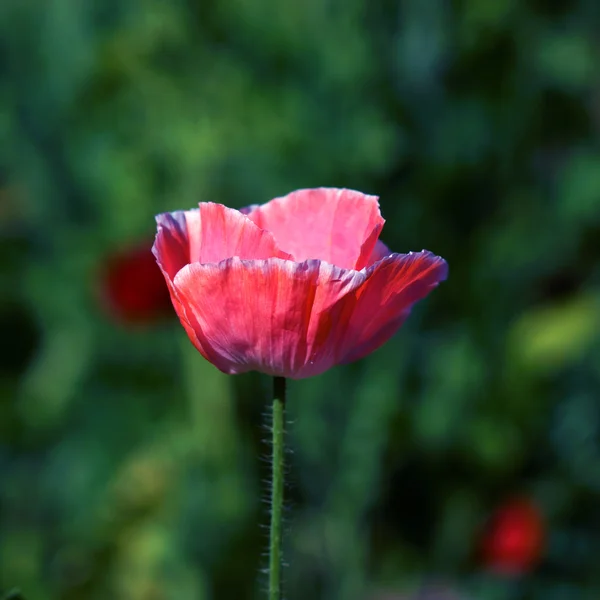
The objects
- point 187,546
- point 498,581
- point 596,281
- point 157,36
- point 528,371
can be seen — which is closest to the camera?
point 187,546

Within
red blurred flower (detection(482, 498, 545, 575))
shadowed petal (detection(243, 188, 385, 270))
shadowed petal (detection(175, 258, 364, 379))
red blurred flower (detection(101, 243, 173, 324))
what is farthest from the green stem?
red blurred flower (detection(482, 498, 545, 575))

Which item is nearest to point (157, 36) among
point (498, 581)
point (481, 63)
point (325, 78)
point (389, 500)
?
point (325, 78)

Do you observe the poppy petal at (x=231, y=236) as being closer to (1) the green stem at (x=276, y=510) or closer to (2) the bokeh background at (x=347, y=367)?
(1) the green stem at (x=276, y=510)

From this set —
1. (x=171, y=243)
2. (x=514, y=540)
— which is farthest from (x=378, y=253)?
(x=514, y=540)

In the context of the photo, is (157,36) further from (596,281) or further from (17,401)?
(596,281)

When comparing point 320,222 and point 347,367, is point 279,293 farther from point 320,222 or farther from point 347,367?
point 347,367

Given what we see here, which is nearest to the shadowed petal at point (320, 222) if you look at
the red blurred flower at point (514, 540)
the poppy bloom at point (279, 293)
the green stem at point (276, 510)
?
the poppy bloom at point (279, 293)

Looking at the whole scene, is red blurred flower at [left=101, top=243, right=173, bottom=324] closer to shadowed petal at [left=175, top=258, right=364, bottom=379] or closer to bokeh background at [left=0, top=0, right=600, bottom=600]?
bokeh background at [left=0, top=0, right=600, bottom=600]

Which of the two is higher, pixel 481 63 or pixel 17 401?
pixel 481 63

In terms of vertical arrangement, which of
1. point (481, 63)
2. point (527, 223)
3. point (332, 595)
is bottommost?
point (332, 595)
